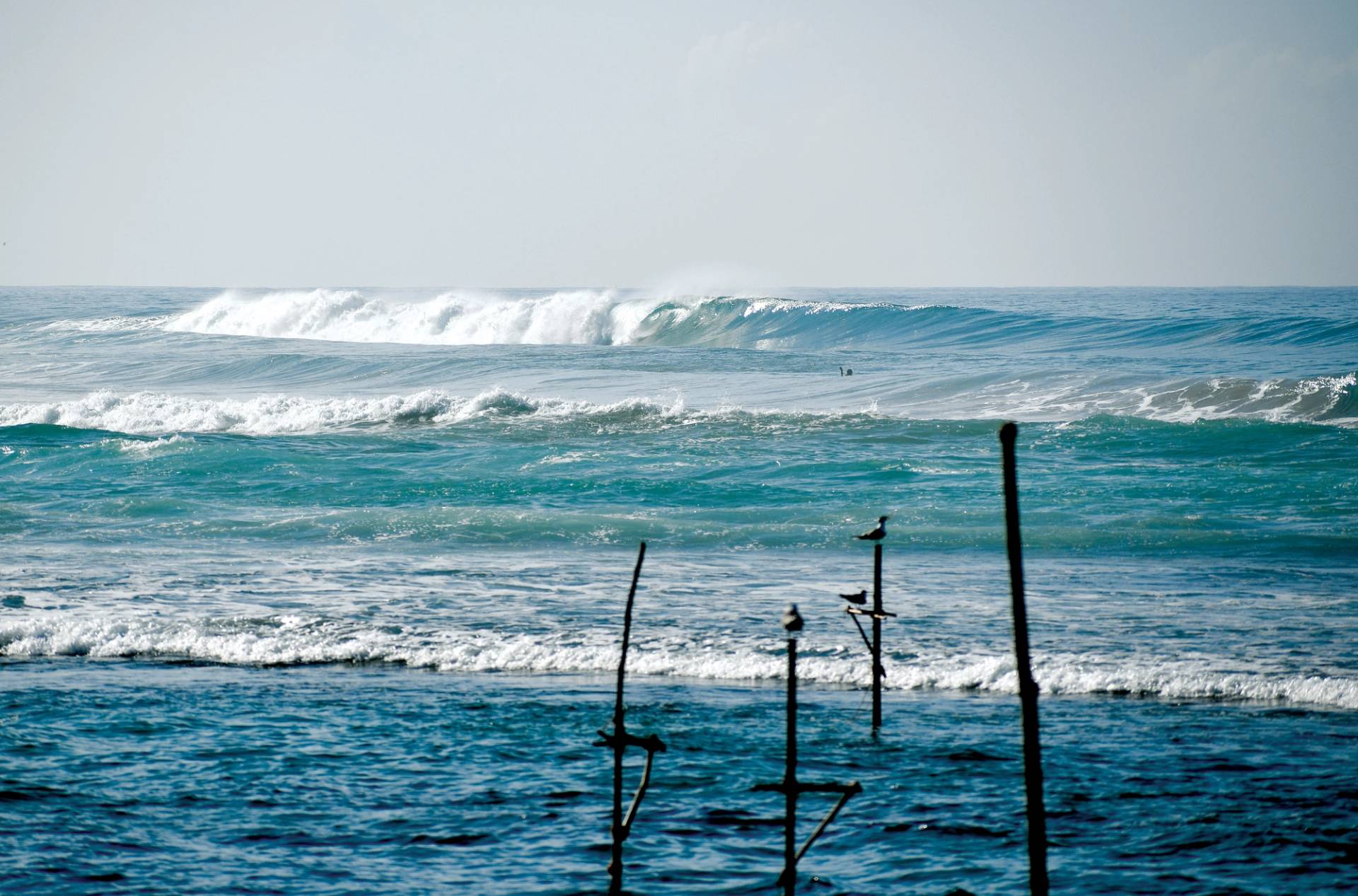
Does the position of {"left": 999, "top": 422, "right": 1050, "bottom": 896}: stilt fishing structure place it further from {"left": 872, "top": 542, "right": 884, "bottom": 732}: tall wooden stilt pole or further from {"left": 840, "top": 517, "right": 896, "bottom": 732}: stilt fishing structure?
{"left": 872, "top": 542, "right": 884, "bottom": 732}: tall wooden stilt pole

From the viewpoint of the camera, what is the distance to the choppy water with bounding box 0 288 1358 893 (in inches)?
258

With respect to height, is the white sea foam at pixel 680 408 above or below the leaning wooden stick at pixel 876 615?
above

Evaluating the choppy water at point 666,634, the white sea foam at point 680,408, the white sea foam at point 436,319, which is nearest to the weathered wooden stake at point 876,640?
the choppy water at point 666,634

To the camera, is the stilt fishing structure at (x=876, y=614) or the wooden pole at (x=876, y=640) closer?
the stilt fishing structure at (x=876, y=614)

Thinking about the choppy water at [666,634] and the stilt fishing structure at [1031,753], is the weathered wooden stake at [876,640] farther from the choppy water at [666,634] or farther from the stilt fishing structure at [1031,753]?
the stilt fishing structure at [1031,753]

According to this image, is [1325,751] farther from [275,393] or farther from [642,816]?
[275,393]

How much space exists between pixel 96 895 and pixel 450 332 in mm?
50868

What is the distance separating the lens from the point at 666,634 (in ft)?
36.4

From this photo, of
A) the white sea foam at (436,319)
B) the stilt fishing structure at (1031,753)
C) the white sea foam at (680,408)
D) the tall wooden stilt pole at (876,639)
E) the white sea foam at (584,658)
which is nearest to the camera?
the stilt fishing structure at (1031,753)

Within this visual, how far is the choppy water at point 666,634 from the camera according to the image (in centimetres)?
655


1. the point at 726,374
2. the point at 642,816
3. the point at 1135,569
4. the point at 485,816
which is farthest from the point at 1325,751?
the point at 726,374

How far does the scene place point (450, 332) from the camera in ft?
183

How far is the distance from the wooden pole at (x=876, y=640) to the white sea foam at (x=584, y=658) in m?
1.23

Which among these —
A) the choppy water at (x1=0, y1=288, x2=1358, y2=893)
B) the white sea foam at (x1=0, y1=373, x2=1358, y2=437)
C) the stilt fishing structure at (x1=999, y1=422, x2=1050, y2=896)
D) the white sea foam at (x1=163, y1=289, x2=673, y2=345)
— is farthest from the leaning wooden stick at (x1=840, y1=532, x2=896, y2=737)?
the white sea foam at (x1=163, y1=289, x2=673, y2=345)
